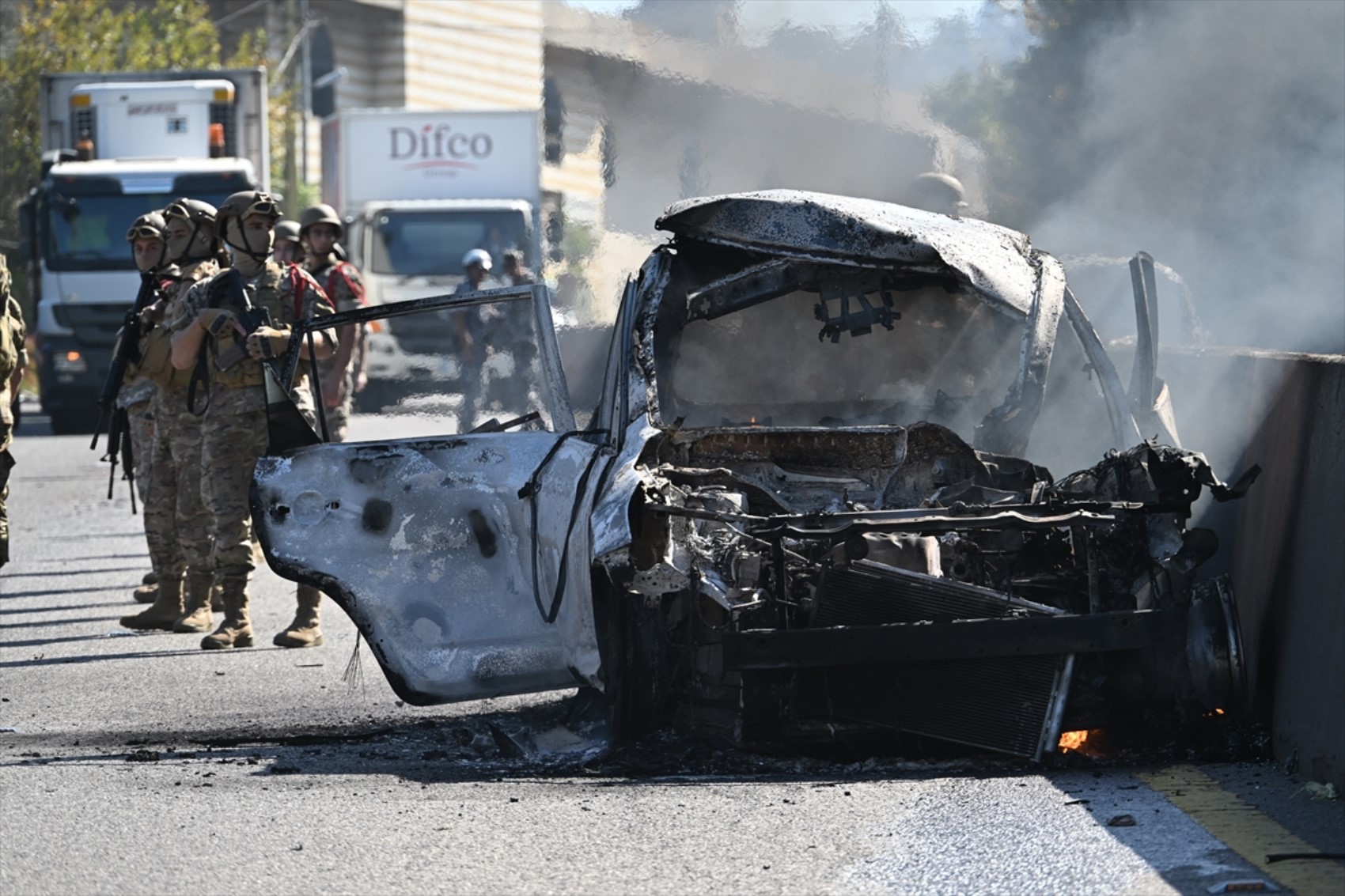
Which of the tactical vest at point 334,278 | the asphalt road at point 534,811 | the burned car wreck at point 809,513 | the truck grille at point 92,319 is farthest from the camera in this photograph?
the truck grille at point 92,319

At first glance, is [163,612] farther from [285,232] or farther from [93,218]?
[93,218]

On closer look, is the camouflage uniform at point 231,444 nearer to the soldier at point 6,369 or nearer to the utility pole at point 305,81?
the soldier at point 6,369

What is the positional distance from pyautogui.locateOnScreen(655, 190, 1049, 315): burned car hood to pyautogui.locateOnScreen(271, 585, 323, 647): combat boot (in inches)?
104

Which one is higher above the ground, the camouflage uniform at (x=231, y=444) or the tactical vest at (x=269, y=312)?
the tactical vest at (x=269, y=312)

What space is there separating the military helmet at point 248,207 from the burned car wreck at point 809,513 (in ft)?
6.73

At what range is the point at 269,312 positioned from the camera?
29.3ft

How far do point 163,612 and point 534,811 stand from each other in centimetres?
461

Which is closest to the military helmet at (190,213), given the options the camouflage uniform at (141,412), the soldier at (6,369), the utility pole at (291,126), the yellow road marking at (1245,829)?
the soldier at (6,369)

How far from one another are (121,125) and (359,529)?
15.4m

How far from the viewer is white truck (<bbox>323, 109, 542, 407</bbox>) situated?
2244 cm

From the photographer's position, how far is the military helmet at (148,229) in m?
9.73

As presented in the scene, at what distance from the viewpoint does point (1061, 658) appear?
18.8ft

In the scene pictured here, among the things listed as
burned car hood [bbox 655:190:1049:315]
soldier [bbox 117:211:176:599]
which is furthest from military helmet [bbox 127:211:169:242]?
burned car hood [bbox 655:190:1049:315]

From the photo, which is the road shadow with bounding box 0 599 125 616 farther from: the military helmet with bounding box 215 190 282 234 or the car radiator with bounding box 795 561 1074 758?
the car radiator with bounding box 795 561 1074 758
